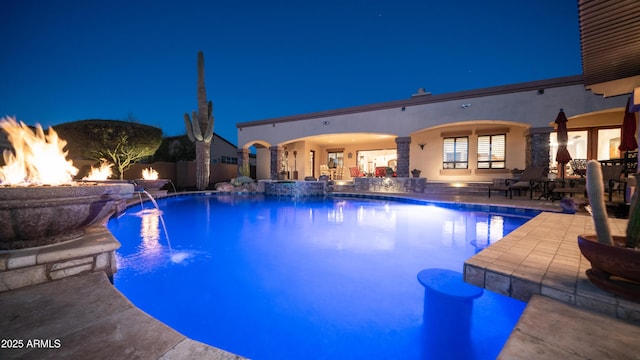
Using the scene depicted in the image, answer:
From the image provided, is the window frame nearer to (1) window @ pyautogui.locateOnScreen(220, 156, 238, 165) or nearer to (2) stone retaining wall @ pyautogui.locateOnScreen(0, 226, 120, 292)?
(2) stone retaining wall @ pyautogui.locateOnScreen(0, 226, 120, 292)

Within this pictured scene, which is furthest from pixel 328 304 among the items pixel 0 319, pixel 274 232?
pixel 274 232

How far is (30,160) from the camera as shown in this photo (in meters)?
2.57

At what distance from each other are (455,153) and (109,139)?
1608cm

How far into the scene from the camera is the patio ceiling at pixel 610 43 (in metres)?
3.16

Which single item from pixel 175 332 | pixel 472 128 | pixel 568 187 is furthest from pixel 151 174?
pixel 568 187

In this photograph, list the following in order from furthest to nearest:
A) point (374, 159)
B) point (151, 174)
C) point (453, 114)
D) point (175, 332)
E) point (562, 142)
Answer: point (374, 159)
point (151, 174)
point (453, 114)
point (562, 142)
point (175, 332)

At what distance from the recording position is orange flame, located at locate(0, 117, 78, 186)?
8.14 feet

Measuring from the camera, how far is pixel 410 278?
133 inches

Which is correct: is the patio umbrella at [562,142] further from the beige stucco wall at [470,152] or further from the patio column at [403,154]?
the patio column at [403,154]

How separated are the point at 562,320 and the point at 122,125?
13.5 metres

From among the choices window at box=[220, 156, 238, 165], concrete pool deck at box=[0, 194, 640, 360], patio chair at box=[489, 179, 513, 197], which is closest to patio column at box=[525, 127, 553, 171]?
patio chair at box=[489, 179, 513, 197]

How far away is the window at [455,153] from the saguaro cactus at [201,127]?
40.5 ft

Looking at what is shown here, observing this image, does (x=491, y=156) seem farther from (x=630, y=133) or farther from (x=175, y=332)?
(x=175, y=332)

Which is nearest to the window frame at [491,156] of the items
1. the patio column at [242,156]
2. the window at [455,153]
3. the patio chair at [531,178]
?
the window at [455,153]
